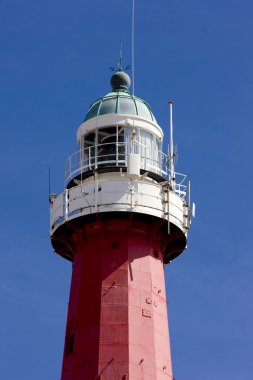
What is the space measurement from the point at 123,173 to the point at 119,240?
244cm

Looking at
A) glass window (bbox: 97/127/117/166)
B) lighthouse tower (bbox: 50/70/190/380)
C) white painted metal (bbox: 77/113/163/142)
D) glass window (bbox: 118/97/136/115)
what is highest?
glass window (bbox: 118/97/136/115)

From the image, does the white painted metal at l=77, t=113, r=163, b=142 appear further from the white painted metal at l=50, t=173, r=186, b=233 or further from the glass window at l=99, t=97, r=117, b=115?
the white painted metal at l=50, t=173, r=186, b=233

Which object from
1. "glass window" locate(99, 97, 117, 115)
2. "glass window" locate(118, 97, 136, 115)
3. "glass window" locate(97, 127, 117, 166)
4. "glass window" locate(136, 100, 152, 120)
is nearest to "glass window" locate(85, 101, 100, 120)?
"glass window" locate(99, 97, 117, 115)

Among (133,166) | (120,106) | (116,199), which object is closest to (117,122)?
(120,106)

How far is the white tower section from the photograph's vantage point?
1463 inches

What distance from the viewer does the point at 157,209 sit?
37312 millimetres

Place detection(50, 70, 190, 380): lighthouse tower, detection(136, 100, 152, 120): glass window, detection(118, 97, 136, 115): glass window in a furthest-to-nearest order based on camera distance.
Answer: detection(136, 100, 152, 120): glass window → detection(118, 97, 136, 115): glass window → detection(50, 70, 190, 380): lighthouse tower

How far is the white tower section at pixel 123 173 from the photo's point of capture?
37.2 metres

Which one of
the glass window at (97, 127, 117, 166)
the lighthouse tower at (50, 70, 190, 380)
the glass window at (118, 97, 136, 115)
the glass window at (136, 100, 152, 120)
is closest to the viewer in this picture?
the lighthouse tower at (50, 70, 190, 380)

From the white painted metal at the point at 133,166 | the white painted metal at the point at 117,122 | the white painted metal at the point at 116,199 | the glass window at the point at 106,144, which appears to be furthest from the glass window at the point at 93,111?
the white painted metal at the point at 133,166

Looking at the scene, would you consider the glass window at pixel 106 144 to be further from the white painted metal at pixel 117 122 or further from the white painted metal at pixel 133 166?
the white painted metal at pixel 133 166

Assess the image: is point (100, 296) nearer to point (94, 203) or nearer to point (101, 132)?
point (94, 203)

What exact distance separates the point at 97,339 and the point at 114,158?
7.12 metres

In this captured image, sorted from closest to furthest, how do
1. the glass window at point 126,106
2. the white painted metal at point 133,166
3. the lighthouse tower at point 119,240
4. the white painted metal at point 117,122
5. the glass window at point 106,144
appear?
1. the lighthouse tower at point 119,240
2. the white painted metal at point 133,166
3. the glass window at point 106,144
4. the white painted metal at point 117,122
5. the glass window at point 126,106
